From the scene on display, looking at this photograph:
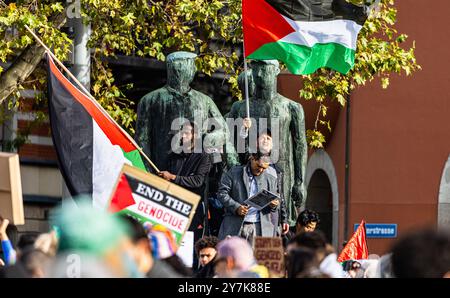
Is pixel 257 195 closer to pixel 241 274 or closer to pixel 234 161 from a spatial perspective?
pixel 234 161

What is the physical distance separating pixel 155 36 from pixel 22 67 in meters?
1.99

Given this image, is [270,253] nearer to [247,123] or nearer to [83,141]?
[83,141]

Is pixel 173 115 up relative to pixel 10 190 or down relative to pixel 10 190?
up

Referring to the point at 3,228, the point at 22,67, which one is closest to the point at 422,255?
the point at 3,228

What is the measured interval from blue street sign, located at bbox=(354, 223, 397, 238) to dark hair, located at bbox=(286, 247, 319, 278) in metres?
19.1

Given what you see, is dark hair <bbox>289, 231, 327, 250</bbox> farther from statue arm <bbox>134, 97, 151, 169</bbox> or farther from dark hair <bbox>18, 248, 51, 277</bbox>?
statue arm <bbox>134, 97, 151, 169</bbox>

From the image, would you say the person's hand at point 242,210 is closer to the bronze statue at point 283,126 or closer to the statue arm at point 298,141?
the bronze statue at point 283,126

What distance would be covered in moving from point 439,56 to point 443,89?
2.04 ft

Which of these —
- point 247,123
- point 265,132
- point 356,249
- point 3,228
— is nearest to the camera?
point 3,228

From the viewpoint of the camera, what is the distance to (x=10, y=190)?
9.30 metres

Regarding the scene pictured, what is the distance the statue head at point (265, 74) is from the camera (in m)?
14.4

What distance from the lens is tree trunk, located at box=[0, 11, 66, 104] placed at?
713 inches

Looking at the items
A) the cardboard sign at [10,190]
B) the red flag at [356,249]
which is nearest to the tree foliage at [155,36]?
the red flag at [356,249]

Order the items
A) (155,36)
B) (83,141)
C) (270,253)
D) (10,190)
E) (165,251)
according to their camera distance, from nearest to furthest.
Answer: (165,251), (270,253), (10,190), (83,141), (155,36)
